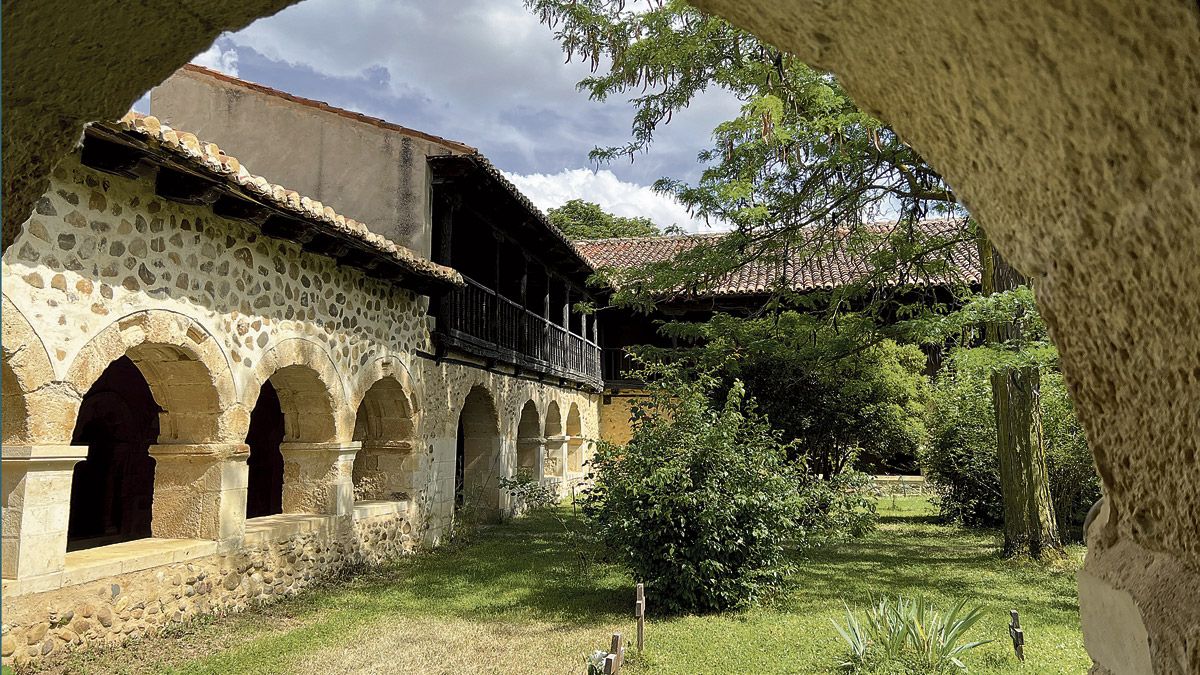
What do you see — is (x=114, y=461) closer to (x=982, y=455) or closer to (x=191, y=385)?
(x=191, y=385)

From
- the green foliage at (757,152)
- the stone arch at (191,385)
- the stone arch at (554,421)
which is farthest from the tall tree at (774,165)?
the stone arch at (554,421)

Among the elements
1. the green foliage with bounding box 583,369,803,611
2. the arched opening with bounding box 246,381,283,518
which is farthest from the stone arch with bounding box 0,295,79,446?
the arched opening with bounding box 246,381,283,518

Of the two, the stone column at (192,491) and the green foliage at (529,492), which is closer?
the stone column at (192,491)

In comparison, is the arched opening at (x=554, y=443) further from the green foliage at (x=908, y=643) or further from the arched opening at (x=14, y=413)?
the arched opening at (x=14, y=413)

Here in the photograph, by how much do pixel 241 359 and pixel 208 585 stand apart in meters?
1.69

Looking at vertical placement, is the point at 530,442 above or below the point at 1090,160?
below

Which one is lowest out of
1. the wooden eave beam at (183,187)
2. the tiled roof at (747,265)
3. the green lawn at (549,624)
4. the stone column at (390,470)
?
the green lawn at (549,624)

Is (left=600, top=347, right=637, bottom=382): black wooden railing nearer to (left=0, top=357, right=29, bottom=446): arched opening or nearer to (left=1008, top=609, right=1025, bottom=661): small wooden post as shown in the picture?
(left=1008, top=609, right=1025, bottom=661): small wooden post

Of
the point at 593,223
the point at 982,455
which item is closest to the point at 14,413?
the point at 982,455

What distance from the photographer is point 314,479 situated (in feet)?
24.0

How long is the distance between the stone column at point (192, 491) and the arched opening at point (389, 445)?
113 inches

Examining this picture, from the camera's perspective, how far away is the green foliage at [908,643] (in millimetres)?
4484

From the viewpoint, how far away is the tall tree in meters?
6.92

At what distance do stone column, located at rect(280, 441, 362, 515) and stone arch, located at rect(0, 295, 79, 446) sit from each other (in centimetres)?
294
